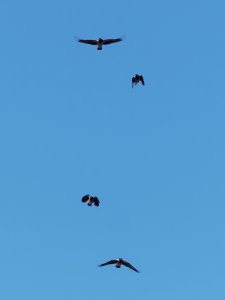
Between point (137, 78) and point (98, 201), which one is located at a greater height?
point (137, 78)

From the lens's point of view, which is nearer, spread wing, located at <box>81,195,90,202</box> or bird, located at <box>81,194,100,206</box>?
spread wing, located at <box>81,195,90,202</box>

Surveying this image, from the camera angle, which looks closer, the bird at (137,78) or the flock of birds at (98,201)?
the flock of birds at (98,201)

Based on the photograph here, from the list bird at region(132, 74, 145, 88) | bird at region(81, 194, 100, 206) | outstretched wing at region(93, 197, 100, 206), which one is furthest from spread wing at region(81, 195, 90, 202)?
bird at region(132, 74, 145, 88)

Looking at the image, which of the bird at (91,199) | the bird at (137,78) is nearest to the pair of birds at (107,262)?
the bird at (91,199)

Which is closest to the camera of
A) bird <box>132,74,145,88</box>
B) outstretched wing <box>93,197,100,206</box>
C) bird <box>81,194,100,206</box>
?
bird <box>81,194,100,206</box>

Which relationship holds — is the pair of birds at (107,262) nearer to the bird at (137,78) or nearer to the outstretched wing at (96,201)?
the outstretched wing at (96,201)

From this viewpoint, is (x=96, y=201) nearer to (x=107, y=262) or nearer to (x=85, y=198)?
(x=85, y=198)

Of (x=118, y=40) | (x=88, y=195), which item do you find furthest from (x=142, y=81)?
(x=88, y=195)

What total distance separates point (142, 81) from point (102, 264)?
21.9 metres

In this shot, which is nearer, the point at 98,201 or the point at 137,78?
the point at 98,201

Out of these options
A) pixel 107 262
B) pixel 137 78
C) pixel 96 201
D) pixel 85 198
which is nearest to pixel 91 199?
Result: pixel 96 201

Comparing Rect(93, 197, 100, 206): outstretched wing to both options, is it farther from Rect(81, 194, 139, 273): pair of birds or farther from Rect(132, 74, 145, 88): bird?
Rect(132, 74, 145, 88): bird

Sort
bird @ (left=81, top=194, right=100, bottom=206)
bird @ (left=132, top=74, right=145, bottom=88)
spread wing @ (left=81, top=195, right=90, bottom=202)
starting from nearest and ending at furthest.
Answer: spread wing @ (left=81, top=195, right=90, bottom=202), bird @ (left=81, top=194, right=100, bottom=206), bird @ (left=132, top=74, right=145, bottom=88)

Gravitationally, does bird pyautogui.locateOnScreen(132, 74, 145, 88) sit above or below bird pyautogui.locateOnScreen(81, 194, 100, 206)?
above
